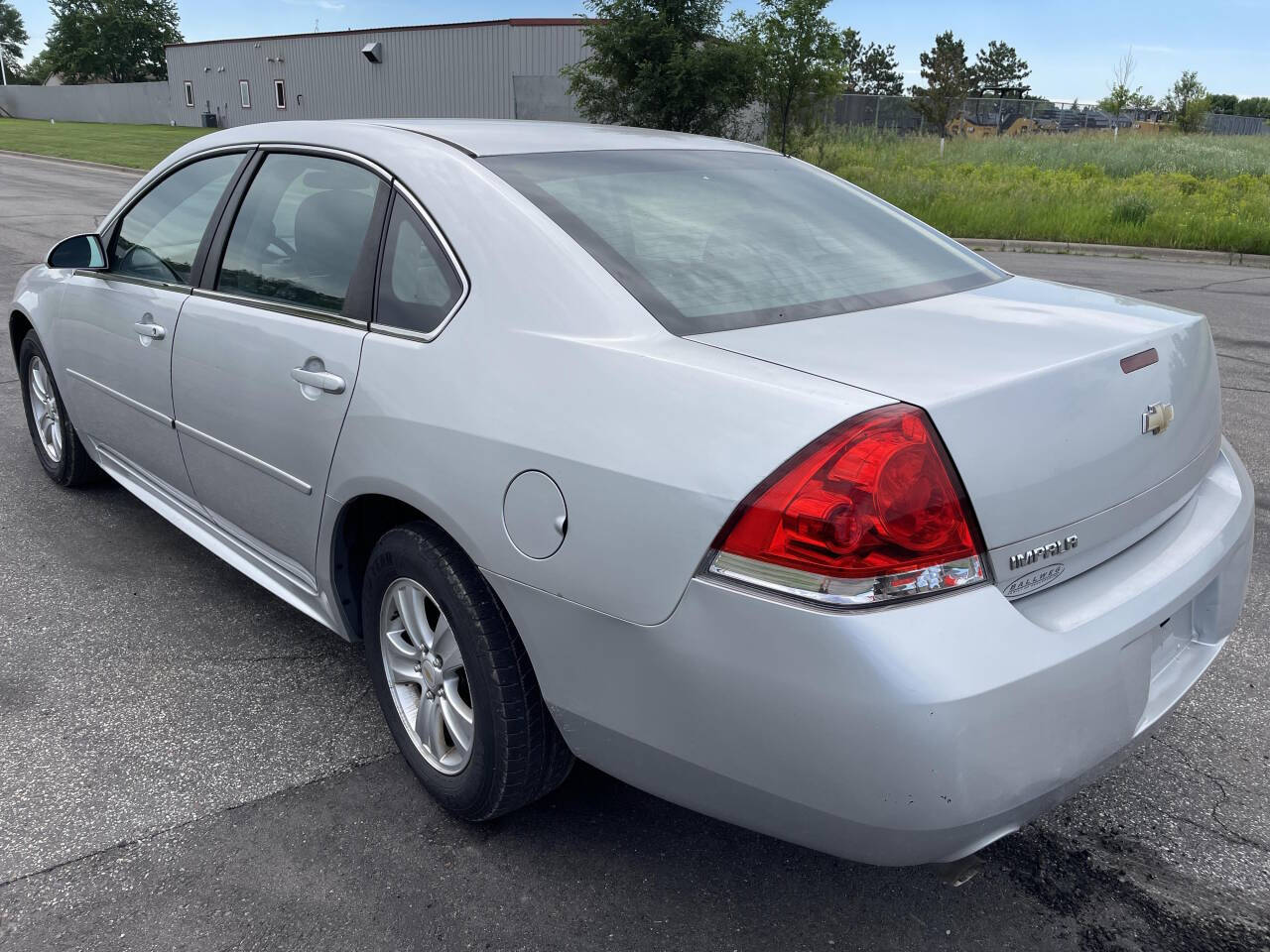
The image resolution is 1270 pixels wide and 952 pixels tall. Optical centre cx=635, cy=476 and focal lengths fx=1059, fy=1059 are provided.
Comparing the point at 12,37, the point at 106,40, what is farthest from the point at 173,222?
the point at 12,37

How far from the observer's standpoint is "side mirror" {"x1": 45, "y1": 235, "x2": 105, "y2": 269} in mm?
3795

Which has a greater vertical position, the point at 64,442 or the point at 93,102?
the point at 93,102

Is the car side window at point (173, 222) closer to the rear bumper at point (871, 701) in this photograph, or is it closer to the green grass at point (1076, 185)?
the rear bumper at point (871, 701)

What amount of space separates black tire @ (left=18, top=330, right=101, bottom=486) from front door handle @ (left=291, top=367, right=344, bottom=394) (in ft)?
7.20

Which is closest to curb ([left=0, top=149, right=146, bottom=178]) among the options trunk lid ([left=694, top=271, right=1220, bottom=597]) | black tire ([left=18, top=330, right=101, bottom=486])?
black tire ([left=18, top=330, right=101, bottom=486])

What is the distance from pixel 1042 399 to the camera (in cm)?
188

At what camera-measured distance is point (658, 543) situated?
1.83 meters

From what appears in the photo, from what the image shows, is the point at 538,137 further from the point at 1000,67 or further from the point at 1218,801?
the point at 1000,67

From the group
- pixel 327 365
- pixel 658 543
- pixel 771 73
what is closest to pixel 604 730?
pixel 658 543

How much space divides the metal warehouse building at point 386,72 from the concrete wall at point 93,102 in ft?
7.30

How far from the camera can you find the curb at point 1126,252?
44.2 feet

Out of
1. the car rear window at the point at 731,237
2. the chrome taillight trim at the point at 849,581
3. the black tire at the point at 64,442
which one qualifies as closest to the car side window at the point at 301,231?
the car rear window at the point at 731,237

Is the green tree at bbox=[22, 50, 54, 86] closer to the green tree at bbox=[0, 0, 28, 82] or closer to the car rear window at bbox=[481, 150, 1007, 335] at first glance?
the green tree at bbox=[0, 0, 28, 82]

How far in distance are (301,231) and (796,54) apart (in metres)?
22.1
